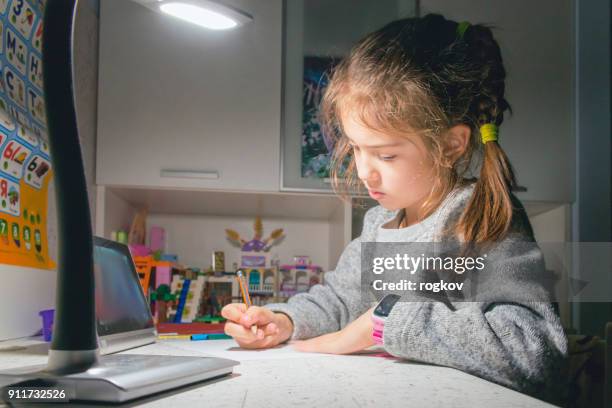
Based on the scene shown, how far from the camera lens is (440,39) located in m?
0.96

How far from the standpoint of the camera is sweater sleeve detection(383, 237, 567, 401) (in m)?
0.60

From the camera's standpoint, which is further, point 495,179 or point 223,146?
point 223,146

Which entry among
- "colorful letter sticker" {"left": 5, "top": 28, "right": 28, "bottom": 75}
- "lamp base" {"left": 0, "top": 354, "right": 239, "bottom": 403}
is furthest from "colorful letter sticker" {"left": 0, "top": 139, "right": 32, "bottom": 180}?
"lamp base" {"left": 0, "top": 354, "right": 239, "bottom": 403}

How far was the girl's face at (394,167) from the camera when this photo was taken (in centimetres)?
96

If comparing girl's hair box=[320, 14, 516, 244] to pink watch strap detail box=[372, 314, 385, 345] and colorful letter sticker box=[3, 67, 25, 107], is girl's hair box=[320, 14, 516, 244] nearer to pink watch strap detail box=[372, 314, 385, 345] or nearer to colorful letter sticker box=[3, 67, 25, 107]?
pink watch strap detail box=[372, 314, 385, 345]

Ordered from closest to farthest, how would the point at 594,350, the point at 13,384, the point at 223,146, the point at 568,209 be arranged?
1. the point at 13,384
2. the point at 594,350
3. the point at 223,146
4. the point at 568,209

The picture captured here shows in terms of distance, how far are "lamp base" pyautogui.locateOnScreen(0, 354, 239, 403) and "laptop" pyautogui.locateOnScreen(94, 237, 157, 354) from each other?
219 mm

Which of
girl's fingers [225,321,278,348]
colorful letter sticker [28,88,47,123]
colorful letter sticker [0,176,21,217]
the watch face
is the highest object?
colorful letter sticker [28,88,47,123]

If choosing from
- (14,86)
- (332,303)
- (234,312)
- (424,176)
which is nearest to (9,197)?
(14,86)

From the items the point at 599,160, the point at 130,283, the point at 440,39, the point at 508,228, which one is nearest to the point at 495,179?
the point at 508,228

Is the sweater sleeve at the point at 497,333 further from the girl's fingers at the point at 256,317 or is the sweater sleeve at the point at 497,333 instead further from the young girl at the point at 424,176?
the girl's fingers at the point at 256,317

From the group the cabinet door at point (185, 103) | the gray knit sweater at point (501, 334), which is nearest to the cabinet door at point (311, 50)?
the cabinet door at point (185, 103)

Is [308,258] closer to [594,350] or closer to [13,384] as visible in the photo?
[594,350]

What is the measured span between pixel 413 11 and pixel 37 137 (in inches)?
35.6
